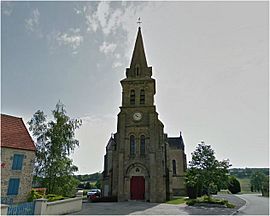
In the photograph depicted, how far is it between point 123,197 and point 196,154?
952 cm

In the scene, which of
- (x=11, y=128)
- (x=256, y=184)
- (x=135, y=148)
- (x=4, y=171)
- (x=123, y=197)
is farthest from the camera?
(x=256, y=184)

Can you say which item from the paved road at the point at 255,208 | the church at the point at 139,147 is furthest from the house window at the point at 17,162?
the paved road at the point at 255,208

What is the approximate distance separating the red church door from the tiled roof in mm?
11502

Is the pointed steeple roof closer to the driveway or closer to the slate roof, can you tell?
the driveway

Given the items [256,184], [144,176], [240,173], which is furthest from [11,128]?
[240,173]

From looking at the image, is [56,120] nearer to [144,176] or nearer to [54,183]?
[54,183]

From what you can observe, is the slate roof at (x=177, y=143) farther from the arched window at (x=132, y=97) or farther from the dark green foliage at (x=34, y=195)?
the dark green foliage at (x=34, y=195)

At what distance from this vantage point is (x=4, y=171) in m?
19.6

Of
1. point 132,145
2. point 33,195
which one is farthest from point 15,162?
point 132,145

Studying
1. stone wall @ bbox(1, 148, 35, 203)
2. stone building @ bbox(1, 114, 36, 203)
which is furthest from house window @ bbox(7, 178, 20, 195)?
stone wall @ bbox(1, 148, 35, 203)

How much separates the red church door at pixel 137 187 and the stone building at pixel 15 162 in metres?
10.9

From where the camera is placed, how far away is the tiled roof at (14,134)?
68.8 feet

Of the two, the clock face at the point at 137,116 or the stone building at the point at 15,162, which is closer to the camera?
the stone building at the point at 15,162

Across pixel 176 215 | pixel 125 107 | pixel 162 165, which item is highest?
pixel 125 107
